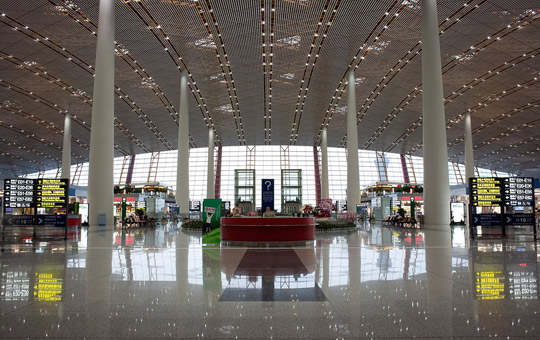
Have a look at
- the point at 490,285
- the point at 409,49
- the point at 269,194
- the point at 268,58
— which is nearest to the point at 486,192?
the point at 269,194

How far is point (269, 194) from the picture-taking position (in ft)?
61.6

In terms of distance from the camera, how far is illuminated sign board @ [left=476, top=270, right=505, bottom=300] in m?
4.86

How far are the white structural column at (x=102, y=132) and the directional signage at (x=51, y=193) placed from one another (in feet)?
18.5

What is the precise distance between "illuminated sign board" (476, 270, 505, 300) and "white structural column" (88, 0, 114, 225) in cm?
1833

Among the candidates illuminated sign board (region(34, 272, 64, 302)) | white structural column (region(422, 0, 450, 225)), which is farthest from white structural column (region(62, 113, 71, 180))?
illuminated sign board (region(34, 272, 64, 302))

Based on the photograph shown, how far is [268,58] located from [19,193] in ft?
74.4

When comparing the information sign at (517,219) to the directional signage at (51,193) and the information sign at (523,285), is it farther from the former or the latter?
the directional signage at (51,193)

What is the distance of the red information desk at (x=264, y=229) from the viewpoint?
12.4 metres

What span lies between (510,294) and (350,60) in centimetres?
3063

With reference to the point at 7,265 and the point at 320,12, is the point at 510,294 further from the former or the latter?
the point at 320,12

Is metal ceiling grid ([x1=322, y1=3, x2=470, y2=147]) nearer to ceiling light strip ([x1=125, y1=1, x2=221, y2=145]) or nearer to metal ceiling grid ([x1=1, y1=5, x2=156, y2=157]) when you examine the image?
ceiling light strip ([x1=125, y1=1, x2=221, y2=145])

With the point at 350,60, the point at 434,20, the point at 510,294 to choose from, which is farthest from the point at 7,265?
the point at 350,60

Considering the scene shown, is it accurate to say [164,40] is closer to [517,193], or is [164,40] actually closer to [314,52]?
[314,52]

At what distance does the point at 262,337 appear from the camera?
3.39 m
